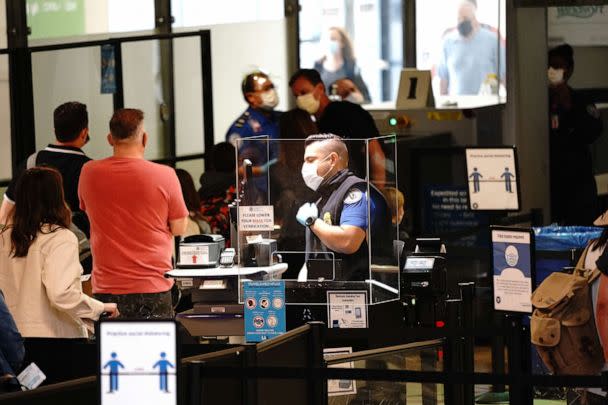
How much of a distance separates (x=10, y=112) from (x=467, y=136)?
359cm

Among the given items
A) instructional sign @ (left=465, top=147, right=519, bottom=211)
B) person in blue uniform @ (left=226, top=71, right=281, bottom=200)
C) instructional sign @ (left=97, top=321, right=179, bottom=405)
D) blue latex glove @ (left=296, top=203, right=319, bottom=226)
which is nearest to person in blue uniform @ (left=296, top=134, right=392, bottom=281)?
blue latex glove @ (left=296, top=203, right=319, bottom=226)

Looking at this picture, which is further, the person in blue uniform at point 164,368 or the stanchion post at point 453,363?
the stanchion post at point 453,363

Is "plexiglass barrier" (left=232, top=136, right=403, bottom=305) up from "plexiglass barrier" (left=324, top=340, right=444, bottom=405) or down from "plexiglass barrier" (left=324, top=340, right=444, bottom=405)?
up

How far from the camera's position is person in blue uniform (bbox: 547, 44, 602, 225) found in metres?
11.6

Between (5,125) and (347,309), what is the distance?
14.1 feet

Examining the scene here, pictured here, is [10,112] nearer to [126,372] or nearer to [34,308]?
[34,308]

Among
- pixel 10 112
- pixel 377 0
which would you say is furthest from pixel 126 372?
pixel 377 0

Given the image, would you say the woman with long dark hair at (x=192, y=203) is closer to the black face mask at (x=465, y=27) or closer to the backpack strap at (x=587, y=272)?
the backpack strap at (x=587, y=272)

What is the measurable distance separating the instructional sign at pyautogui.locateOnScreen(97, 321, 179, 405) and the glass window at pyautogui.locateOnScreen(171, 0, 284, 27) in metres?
8.75

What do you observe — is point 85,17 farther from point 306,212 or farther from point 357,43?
point 306,212

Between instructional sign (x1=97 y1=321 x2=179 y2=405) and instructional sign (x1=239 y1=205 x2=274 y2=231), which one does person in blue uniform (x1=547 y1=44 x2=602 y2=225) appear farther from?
instructional sign (x1=97 y1=321 x2=179 y2=405)

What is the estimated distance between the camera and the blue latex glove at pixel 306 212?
651 cm

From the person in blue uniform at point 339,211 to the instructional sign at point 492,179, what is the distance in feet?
3.82

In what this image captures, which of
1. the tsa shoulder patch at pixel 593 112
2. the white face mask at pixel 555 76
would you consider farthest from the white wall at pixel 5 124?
the tsa shoulder patch at pixel 593 112
